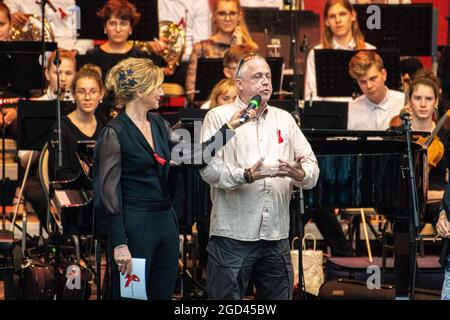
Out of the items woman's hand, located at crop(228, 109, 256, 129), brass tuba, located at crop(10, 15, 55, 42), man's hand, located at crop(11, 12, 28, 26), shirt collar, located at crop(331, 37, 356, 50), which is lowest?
woman's hand, located at crop(228, 109, 256, 129)

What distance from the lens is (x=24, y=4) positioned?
37.0 feet

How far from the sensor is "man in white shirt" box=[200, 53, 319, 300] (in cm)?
572

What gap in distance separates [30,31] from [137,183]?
5471 millimetres

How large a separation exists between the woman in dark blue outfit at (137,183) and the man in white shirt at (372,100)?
13.1 feet

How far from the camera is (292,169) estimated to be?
559 centimetres

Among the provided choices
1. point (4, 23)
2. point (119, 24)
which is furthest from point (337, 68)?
point (4, 23)

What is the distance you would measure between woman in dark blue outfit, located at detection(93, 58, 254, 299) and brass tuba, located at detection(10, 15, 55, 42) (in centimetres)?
515

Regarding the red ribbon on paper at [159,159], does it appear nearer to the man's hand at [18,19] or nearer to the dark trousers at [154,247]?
the dark trousers at [154,247]

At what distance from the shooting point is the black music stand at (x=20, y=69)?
8.92 meters

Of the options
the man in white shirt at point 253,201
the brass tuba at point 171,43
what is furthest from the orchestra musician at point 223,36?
the man in white shirt at point 253,201

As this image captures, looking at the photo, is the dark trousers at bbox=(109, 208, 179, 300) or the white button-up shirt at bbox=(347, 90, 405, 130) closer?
the dark trousers at bbox=(109, 208, 179, 300)

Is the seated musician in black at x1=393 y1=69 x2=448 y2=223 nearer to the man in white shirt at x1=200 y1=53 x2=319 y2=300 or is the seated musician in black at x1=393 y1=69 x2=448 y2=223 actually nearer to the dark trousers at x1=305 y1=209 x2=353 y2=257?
the dark trousers at x1=305 y1=209 x2=353 y2=257

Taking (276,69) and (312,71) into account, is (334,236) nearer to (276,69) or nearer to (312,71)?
(276,69)

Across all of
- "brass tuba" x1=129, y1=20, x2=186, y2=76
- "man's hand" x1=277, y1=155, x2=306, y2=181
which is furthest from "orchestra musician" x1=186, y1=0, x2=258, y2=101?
"man's hand" x1=277, y1=155, x2=306, y2=181
